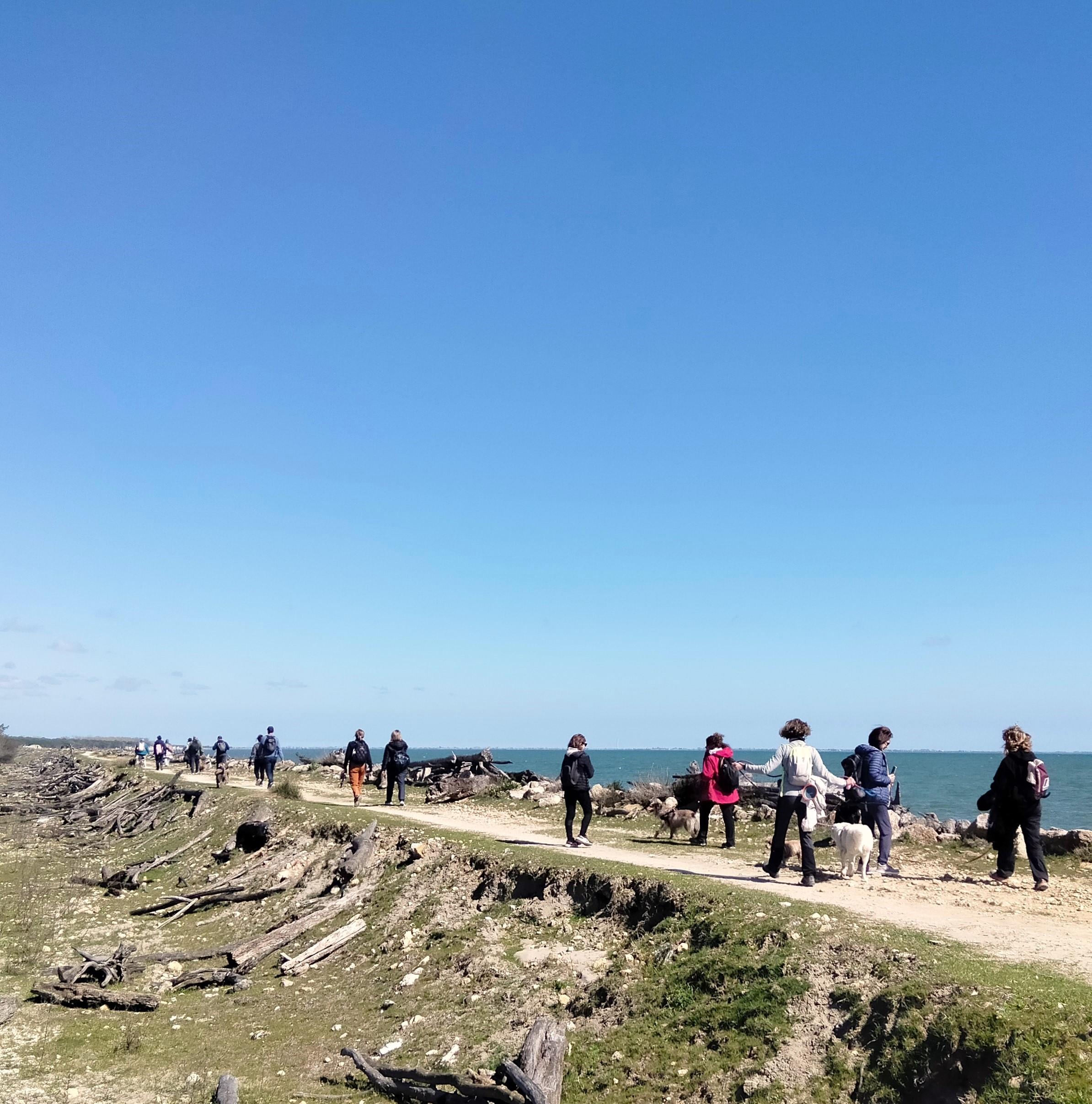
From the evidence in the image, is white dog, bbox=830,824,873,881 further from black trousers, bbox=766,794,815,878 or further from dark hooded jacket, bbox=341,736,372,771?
dark hooded jacket, bbox=341,736,372,771

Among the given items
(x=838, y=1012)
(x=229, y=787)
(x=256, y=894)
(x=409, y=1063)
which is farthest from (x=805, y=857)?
(x=229, y=787)

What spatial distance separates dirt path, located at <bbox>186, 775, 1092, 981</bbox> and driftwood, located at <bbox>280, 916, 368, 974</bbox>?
11.0ft

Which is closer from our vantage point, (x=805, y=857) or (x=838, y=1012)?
(x=838, y=1012)

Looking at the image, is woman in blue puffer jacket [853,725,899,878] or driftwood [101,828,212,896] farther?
driftwood [101,828,212,896]

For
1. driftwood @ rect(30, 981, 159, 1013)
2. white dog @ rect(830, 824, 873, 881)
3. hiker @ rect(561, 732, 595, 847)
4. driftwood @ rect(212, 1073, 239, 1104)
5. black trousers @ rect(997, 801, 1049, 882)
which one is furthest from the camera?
hiker @ rect(561, 732, 595, 847)

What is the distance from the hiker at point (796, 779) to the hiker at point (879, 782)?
92cm

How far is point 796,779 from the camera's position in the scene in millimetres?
12008

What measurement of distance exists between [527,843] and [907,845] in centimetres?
767

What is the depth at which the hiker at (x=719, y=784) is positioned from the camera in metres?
16.6

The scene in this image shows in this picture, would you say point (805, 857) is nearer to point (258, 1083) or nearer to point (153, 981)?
point (258, 1083)

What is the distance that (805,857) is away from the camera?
470 inches

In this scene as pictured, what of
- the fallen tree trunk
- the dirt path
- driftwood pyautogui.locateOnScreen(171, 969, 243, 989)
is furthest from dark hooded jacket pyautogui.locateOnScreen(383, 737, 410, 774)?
the fallen tree trunk

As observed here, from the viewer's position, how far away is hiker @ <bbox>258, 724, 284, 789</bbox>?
32.5 m

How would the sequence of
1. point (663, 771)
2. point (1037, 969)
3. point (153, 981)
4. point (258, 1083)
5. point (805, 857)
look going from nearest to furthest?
1. point (1037, 969)
2. point (258, 1083)
3. point (805, 857)
4. point (153, 981)
5. point (663, 771)
